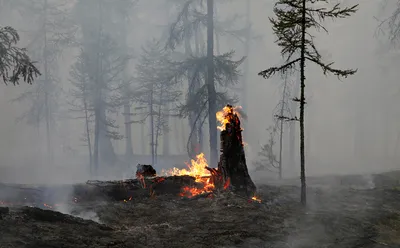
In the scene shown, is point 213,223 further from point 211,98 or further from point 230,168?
point 211,98

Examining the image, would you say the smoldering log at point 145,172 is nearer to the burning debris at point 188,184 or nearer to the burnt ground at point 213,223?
the burning debris at point 188,184

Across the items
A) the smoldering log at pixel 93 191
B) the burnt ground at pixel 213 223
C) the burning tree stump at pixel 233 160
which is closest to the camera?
the burnt ground at pixel 213 223

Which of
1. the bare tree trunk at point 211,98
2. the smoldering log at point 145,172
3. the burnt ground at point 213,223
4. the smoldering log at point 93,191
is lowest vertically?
the burnt ground at point 213,223

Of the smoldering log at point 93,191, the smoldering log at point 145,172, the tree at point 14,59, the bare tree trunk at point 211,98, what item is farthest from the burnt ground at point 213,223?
the bare tree trunk at point 211,98

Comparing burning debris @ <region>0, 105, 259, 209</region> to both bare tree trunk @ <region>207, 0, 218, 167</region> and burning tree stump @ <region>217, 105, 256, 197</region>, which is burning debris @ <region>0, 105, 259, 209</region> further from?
bare tree trunk @ <region>207, 0, 218, 167</region>

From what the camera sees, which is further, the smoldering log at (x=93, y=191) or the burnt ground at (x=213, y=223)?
the smoldering log at (x=93, y=191)

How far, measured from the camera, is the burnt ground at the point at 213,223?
8.05 meters

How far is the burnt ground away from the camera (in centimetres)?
805

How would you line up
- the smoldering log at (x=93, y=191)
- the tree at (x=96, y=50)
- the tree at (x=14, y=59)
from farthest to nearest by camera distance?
the tree at (x=96, y=50)
the tree at (x=14, y=59)
the smoldering log at (x=93, y=191)

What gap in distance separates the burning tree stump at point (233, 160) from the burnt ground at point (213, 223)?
2.95 ft

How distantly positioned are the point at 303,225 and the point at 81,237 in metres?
5.99

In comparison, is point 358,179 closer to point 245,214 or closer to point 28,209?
point 245,214

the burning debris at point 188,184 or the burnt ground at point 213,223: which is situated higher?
the burning debris at point 188,184

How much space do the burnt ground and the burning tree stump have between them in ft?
2.95
